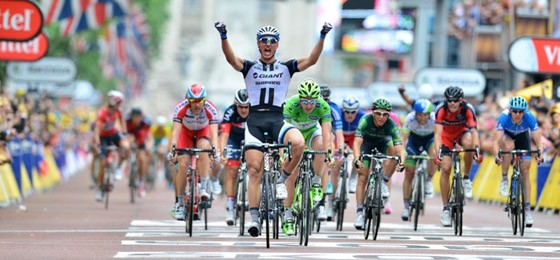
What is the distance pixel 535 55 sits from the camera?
30656mm

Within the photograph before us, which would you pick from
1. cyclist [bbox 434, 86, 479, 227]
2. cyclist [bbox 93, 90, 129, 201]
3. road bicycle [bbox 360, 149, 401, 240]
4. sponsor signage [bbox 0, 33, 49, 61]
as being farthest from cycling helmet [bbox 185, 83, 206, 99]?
sponsor signage [bbox 0, 33, 49, 61]

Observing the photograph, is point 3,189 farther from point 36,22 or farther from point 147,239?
point 147,239

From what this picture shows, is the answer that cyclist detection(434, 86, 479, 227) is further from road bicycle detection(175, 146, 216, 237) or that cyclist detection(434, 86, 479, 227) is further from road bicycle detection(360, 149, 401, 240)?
road bicycle detection(175, 146, 216, 237)

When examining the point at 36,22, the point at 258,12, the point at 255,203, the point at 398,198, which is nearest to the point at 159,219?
the point at 36,22

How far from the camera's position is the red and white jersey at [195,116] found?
67.9ft

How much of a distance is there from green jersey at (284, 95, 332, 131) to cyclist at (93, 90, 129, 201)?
377 inches

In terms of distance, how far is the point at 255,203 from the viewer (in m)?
18.4

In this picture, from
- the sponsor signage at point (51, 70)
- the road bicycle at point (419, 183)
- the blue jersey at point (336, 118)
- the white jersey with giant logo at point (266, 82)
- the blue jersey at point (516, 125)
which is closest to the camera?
the white jersey with giant logo at point (266, 82)

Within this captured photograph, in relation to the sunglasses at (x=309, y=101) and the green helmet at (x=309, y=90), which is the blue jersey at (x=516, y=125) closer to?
the sunglasses at (x=309, y=101)

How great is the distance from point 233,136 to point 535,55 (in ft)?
28.9

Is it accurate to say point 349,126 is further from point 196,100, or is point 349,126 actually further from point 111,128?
point 111,128

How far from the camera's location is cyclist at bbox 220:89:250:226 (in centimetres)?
2242

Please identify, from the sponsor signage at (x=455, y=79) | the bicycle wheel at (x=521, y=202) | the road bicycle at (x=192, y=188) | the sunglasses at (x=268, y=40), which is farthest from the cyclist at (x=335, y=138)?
the sponsor signage at (x=455, y=79)

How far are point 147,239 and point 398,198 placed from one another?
1763cm
